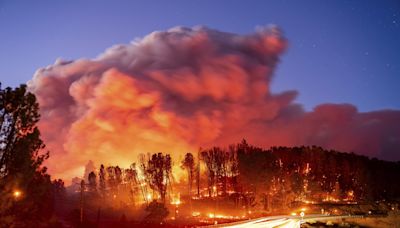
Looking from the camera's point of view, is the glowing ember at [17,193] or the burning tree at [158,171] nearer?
the glowing ember at [17,193]

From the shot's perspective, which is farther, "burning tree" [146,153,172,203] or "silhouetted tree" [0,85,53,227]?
"burning tree" [146,153,172,203]

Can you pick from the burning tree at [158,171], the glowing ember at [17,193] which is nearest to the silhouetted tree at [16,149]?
the glowing ember at [17,193]

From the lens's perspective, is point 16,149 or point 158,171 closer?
point 16,149

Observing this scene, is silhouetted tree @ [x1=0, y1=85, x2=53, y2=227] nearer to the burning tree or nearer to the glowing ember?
the glowing ember

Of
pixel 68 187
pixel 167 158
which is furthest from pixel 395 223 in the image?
pixel 68 187

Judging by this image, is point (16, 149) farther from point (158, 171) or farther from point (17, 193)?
point (158, 171)

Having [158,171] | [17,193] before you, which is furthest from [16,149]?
[158,171]

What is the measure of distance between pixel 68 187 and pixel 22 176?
7101 inches

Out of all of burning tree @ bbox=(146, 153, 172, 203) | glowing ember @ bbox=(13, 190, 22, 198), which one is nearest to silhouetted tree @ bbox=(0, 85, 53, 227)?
glowing ember @ bbox=(13, 190, 22, 198)

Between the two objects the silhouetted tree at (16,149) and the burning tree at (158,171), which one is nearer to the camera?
the silhouetted tree at (16,149)

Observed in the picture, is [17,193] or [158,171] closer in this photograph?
[17,193]

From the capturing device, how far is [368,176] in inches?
5276

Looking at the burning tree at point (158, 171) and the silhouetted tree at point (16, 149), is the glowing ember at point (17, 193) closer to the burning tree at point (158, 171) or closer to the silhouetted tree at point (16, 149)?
the silhouetted tree at point (16, 149)

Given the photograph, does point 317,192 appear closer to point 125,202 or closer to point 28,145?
point 125,202
